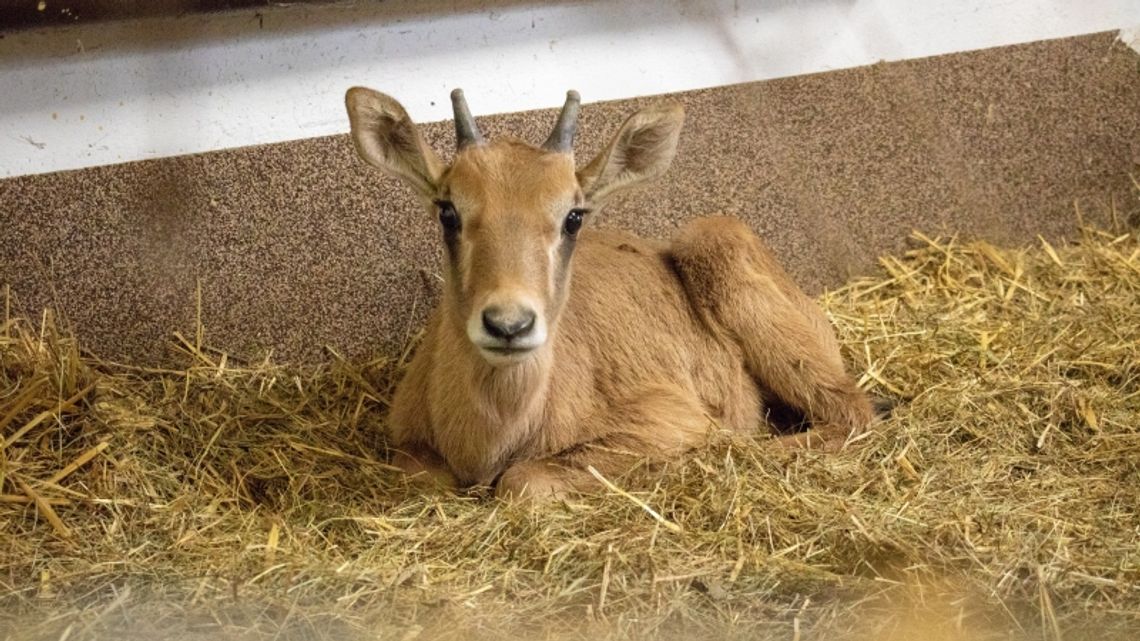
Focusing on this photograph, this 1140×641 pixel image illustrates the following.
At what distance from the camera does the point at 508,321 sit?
13.9 feet

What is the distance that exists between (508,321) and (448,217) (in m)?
0.70

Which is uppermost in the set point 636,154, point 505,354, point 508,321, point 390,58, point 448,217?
point 390,58

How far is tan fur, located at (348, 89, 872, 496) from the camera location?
4.65 metres

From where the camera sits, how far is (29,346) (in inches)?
216

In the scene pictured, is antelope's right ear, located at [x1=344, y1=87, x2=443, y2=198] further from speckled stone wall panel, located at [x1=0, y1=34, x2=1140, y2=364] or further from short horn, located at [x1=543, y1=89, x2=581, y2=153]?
speckled stone wall panel, located at [x1=0, y1=34, x2=1140, y2=364]

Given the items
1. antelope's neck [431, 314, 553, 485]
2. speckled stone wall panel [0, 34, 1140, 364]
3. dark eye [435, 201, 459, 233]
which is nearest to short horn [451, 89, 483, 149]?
dark eye [435, 201, 459, 233]

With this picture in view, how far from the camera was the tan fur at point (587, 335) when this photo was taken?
4.65 m

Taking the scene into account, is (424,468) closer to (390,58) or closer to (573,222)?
(573,222)

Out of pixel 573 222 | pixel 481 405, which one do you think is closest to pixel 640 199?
pixel 573 222

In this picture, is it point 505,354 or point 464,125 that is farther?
point 464,125

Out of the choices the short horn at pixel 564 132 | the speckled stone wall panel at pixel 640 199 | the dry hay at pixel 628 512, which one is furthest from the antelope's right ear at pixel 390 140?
the dry hay at pixel 628 512

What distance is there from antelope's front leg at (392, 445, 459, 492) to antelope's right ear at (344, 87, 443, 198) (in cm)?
111

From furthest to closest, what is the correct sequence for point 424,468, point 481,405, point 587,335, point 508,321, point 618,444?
point 587,335 < point 618,444 < point 424,468 < point 481,405 < point 508,321

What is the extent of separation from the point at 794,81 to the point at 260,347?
305 centimetres
